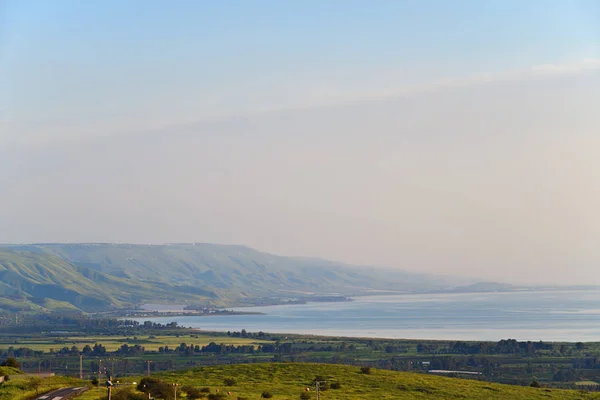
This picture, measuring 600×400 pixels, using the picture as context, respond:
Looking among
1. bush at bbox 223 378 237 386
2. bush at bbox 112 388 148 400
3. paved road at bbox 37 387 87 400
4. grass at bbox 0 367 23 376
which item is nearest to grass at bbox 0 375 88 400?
paved road at bbox 37 387 87 400

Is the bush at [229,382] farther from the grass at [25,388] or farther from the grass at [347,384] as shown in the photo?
the grass at [25,388]

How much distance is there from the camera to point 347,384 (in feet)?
251

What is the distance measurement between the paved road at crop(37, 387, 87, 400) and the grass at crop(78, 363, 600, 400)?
1105 centimetres

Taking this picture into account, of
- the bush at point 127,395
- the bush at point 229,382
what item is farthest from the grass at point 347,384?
the bush at point 127,395

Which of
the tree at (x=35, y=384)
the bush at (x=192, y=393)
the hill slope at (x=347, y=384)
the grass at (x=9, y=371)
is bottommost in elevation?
the hill slope at (x=347, y=384)

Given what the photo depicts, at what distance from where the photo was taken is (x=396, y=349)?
18825cm

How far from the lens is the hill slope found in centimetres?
7106

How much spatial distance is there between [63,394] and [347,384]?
96.7ft

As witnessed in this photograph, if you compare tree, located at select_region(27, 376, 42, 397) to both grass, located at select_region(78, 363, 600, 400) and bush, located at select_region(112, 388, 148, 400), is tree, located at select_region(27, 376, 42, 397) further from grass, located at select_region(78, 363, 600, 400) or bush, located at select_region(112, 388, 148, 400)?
grass, located at select_region(78, 363, 600, 400)

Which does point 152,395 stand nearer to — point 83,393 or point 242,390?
point 83,393

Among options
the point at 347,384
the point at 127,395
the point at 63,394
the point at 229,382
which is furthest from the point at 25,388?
the point at 347,384

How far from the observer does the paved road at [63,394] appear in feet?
172

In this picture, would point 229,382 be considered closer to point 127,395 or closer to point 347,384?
point 347,384

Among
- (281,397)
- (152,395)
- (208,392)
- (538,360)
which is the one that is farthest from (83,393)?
(538,360)
